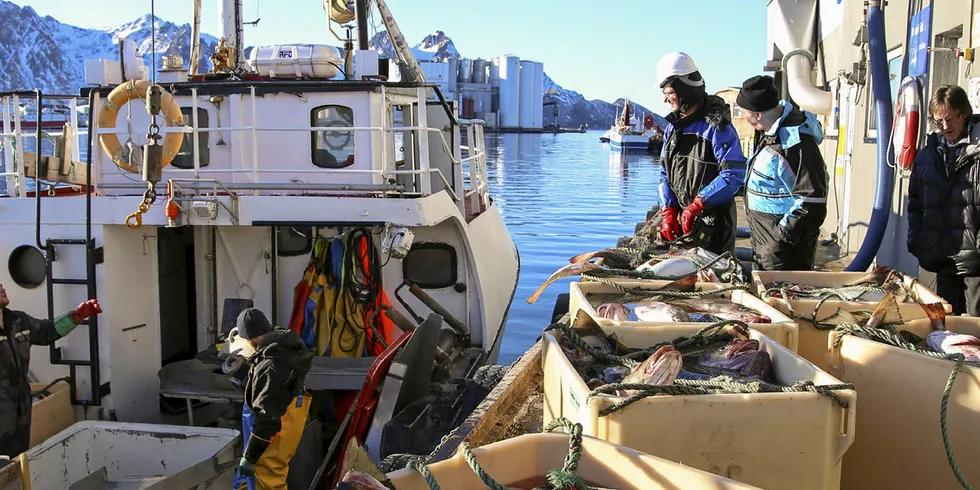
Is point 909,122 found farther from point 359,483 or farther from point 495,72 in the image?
point 495,72

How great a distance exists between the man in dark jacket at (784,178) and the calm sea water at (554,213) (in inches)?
251

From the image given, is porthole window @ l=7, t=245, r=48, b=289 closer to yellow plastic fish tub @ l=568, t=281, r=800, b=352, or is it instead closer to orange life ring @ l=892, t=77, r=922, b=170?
Result: yellow plastic fish tub @ l=568, t=281, r=800, b=352

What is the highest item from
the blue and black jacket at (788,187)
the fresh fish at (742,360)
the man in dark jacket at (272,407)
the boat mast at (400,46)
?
the boat mast at (400,46)

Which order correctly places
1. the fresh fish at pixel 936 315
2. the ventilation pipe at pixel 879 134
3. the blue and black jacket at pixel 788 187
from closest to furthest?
the fresh fish at pixel 936 315
the blue and black jacket at pixel 788 187
the ventilation pipe at pixel 879 134

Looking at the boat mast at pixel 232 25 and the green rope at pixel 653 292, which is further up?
the boat mast at pixel 232 25

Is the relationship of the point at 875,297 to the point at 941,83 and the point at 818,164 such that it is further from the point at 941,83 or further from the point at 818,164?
the point at 941,83

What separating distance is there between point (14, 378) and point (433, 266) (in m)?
3.80

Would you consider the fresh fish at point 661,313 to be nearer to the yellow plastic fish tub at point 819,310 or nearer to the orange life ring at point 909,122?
the yellow plastic fish tub at point 819,310

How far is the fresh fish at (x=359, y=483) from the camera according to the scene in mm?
2078

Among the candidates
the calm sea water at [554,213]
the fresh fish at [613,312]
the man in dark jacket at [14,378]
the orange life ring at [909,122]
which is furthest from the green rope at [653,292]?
the calm sea water at [554,213]

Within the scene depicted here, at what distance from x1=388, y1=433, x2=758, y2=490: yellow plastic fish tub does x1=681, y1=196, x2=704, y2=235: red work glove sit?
340cm

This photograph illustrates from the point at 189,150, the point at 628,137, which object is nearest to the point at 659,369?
the point at 189,150

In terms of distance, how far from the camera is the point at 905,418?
9.41 feet

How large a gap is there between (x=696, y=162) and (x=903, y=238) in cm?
291
